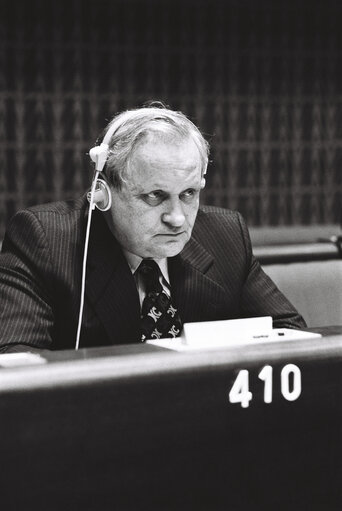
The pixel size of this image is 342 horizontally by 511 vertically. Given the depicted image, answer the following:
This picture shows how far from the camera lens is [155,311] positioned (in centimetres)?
164

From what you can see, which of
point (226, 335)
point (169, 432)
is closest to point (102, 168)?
point (226, 335)

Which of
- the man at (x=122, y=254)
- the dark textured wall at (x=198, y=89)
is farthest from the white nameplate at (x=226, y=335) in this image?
the dark textured wall at (x=198, y=89)

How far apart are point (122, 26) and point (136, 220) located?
10.9ft

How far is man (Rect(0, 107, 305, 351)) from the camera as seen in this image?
Result: 151cm

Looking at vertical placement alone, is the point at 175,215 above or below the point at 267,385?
above

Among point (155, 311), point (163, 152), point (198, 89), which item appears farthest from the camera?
point (198, 89)

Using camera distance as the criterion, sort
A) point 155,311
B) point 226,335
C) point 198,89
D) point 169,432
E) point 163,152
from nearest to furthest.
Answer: point 169,432 < point 226,335 < point 163,152 < point 155,311 < point 198,89

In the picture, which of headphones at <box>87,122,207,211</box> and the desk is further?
headphones at <box>87,122,207,211</box>

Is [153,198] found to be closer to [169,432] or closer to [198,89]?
[169,432]

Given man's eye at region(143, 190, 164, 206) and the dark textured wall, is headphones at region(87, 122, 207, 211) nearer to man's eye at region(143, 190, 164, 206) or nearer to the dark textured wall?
man's eye at region(143, 190, 164, 206)

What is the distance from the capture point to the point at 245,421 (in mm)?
757

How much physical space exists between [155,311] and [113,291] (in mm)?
107

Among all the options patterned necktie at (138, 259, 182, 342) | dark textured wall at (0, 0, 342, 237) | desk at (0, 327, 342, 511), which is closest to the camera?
desk at (0, 327, 342, 511)

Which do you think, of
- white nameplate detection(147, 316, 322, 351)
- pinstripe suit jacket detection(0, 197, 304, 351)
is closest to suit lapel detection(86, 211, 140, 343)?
pinstripe suit jacket detection(0, 197, 304, 351)
